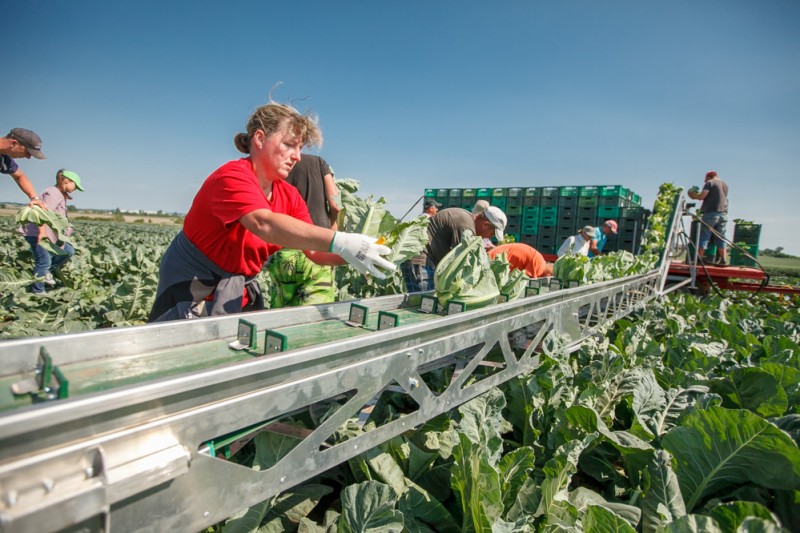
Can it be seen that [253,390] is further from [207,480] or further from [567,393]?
[567,393]

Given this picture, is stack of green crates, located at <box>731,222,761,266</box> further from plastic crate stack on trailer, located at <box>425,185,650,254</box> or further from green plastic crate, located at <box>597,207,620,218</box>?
green plastic crate, located at <box>597,207,620,218</box>

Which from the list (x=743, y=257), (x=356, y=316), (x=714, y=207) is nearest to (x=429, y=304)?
(x=356, y=316)

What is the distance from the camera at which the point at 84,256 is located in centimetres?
1010

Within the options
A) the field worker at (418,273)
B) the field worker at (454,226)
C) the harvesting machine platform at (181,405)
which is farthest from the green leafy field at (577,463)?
the field worker at (418,273)

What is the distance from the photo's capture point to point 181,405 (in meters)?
1.03

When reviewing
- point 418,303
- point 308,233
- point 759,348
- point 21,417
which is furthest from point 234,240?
point 759,348

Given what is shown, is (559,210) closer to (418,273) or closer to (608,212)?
(608,212)

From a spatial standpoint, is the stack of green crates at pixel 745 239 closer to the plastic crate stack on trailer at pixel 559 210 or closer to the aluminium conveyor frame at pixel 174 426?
the plastic crate stack on trailer at pixel 559 210

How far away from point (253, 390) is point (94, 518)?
42cm

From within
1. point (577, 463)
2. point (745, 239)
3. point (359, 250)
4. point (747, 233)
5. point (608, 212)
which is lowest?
point (577, 463)

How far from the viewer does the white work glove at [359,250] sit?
2.21 m

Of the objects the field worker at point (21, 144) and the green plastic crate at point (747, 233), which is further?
the green plastic crate at point (747, 233)

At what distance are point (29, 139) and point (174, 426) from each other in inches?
222

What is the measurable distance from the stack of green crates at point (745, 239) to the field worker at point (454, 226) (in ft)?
25.5
